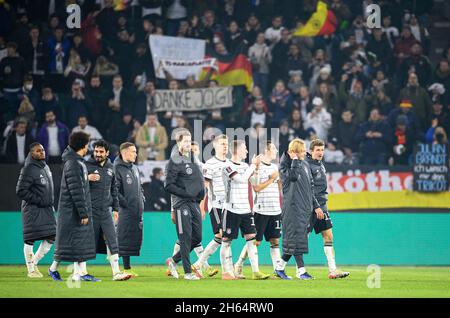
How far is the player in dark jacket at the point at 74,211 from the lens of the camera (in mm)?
15164

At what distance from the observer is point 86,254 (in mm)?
15305

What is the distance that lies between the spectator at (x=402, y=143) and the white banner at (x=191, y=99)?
440cm

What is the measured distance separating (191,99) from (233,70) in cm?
166

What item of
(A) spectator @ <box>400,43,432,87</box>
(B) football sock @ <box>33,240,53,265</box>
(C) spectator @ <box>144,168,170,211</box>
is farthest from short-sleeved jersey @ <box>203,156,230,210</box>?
(A) spectator @ <box>400,43,432,87</box>

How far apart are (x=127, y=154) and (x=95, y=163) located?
1242 mm

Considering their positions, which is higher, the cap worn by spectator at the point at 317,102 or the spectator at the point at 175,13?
the spectator at the point at 175,13

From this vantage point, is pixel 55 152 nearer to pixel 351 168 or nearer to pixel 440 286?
pixel 351 168

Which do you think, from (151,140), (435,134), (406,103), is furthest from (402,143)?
(151,140)

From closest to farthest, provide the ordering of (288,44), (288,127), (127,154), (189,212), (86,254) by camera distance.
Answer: (86,254) < (189,212) < (127,154) < (288,127) < (288,44)

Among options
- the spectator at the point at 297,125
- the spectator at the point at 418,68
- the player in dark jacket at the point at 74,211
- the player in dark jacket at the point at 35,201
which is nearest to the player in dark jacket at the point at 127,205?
the player in dark jacket at the point at 35,201

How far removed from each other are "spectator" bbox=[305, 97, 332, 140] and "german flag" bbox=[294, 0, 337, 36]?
9.08 feet

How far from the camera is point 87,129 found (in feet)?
79.1

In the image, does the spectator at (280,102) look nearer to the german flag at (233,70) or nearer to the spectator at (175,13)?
the german flag at (233,70)

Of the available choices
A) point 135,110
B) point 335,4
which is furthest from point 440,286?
point 335,4
